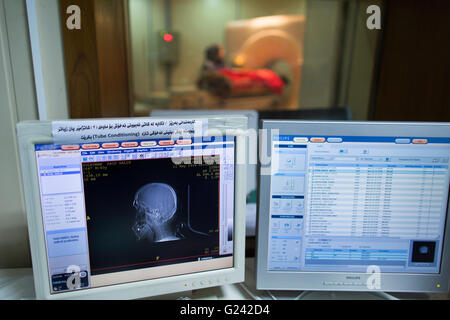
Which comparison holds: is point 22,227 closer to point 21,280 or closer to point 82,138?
point 21,280

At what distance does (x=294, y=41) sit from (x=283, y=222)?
240 centimetres

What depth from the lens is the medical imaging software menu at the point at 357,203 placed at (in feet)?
2.30

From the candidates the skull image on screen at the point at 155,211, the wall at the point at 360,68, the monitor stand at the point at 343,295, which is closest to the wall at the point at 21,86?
the skull image on screen at the point at 155,211

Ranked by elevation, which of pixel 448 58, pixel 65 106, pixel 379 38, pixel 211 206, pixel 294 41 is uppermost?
pixel 294 41

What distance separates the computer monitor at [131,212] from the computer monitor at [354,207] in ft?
0.29

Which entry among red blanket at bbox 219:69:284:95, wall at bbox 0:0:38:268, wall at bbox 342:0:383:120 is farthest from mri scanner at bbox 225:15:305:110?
wall at bbox 0:0:38:268

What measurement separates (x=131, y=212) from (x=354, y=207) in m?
0.48

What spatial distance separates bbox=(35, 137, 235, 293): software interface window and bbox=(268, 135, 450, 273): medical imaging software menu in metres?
0.13

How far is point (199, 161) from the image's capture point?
675mm

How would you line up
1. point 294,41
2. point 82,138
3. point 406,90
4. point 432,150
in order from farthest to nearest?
point 294,41 → point 406,90 → point 432,150 → point 82,138

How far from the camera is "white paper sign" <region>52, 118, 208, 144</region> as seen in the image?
1.94 ft

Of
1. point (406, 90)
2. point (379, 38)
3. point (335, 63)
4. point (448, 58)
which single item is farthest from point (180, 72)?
point (448, 58)

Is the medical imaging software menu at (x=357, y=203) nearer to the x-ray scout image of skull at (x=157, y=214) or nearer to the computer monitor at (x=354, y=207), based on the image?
the computer monitor at (x=354, y=207)

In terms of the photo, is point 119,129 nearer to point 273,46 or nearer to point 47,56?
point 47,56
